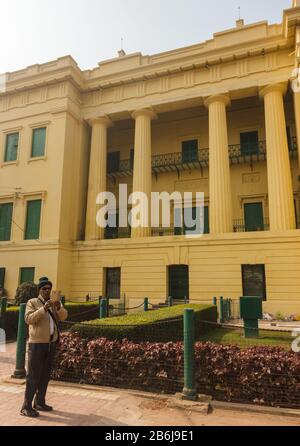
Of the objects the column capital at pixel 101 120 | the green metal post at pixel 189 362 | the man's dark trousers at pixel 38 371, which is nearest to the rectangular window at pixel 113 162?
the column capital at pixel 101 120

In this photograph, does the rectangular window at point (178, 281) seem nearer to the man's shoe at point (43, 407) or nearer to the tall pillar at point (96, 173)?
the tall pillar at point (96, 173)

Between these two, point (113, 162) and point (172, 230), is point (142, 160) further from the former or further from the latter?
point (113, 162)

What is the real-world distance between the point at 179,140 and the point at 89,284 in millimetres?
13025

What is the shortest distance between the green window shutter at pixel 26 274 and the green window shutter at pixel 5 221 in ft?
9.68

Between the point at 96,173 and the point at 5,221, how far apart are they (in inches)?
292

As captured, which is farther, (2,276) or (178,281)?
(2,276)

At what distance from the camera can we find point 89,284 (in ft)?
74.2

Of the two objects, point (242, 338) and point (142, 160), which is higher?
point (142, 160)

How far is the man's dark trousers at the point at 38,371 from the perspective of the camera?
5129mm

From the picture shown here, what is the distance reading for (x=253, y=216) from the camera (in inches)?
930

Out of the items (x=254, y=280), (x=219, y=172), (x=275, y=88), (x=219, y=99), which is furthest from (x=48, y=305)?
(x=275, y=88)

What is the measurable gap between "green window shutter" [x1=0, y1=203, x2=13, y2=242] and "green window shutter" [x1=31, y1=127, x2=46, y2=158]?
419 centimetres

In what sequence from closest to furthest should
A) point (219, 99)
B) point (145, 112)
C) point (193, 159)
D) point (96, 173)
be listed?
point (219, 99) → point (145, 112) → point (96, 173) → point (193, 159)

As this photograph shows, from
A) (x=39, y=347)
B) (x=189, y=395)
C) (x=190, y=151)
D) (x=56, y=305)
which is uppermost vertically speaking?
(x=190, y=151)
